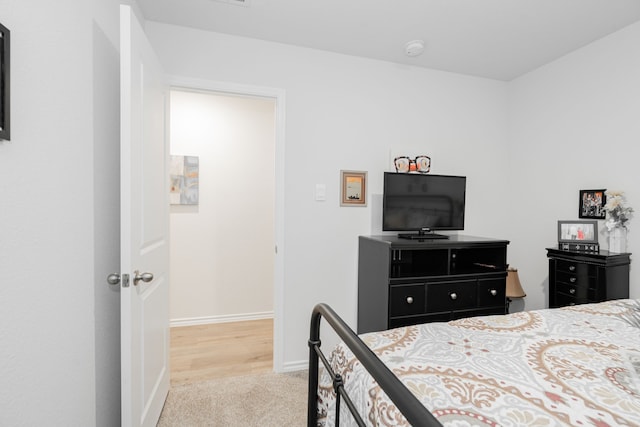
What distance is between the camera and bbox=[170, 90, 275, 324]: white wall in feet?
11.1

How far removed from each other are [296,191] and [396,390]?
78.5 inches

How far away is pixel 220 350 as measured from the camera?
2.85 m

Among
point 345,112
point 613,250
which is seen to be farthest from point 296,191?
point 613,250

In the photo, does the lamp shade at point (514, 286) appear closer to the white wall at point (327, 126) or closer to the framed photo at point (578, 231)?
the framed photo at point (578, 231)

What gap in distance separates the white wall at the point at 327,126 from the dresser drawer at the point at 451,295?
664 mm

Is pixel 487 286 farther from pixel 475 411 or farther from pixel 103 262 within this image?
pixel 103 262

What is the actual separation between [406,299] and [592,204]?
1.64 meters

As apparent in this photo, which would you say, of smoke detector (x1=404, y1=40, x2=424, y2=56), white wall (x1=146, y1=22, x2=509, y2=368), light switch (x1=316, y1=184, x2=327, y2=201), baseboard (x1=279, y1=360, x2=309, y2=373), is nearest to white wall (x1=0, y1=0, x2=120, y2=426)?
white wall (x1=146, y1=22, x2=509, y2=368)

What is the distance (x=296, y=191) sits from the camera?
8.33 feet

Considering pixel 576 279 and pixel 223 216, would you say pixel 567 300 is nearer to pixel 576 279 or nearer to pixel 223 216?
pixel 576 279

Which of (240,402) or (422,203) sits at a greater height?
(422,203)

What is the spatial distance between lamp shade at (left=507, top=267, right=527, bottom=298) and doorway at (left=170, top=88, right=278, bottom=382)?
7.42 feet

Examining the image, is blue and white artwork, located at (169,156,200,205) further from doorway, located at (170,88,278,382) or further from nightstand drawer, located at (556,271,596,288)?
nightstand drawer, located at (556,271,596,288)

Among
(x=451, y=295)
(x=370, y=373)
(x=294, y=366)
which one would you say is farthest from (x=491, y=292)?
(x=370, y=373)
